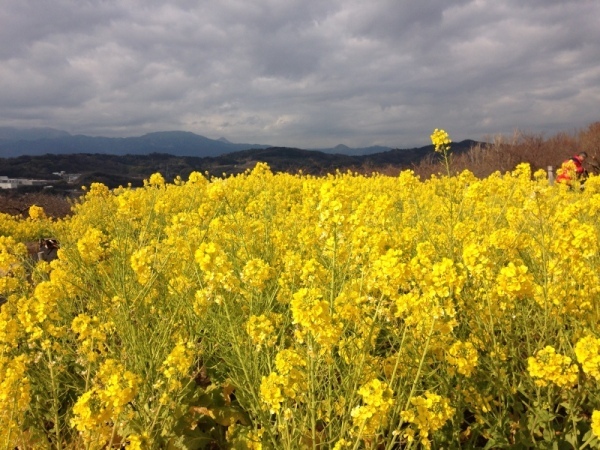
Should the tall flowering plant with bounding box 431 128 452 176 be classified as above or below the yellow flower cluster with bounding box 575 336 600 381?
above

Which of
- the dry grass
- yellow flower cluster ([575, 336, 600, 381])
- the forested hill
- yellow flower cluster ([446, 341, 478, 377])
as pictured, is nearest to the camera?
yellow flower cluster ([575, 336, 600, 381])

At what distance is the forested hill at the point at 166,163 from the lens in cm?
3984

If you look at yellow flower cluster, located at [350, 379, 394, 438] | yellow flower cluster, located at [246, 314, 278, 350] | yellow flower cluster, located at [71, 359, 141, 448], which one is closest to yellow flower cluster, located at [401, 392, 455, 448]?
yellow flower cluster, located at [350, 379, 394, 438]

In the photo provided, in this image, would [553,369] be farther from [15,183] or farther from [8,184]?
[15,183]

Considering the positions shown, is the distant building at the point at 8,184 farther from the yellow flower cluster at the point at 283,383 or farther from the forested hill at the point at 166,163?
the yellow flower cluster at the point at 283,383

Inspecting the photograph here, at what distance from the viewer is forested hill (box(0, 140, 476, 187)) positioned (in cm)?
3984

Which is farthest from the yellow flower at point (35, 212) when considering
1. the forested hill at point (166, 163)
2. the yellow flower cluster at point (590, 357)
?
→ the forested hill at point (166, 163)

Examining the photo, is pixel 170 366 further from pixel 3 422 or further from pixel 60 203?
pixel 60 203

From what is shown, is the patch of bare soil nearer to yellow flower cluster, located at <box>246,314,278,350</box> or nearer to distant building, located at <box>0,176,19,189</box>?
distant building, located at <box>0,176,19,189</box>

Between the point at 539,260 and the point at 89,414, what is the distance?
2814mm

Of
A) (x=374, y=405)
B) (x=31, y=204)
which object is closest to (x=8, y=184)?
(x=31, y=204)

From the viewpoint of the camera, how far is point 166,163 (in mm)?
57281

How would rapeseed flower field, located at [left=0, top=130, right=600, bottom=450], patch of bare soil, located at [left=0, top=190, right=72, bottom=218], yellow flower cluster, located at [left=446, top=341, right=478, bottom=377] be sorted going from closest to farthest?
1. rapeseed flower field, located at [left=0, top=130, right=600, bottom=450]
2. yellow flower cluster, located at [left=446, top=341, right=478, bottom=377]
3. patch of bare soil, located at [left=0, top=190, right=72, bottom=218]

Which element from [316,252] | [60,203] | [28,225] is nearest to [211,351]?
[316,252]
